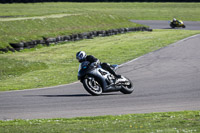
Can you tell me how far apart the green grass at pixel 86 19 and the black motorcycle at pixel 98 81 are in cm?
1493

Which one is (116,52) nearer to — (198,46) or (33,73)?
(198,46)

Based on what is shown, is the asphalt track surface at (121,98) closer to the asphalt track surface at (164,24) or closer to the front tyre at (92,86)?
the front tyre at (92,86)

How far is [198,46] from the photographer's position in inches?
1086

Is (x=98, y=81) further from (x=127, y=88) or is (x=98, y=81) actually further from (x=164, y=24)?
(x=164, y=24)

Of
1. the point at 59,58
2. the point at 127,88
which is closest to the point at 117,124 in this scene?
the point at 127,88

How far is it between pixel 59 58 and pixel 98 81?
11911 millimetres

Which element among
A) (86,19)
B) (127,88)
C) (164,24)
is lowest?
(127,88)

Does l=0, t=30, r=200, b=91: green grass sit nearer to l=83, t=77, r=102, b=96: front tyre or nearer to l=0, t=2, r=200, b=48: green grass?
l=0, t=2, r=200, b=48: green grass

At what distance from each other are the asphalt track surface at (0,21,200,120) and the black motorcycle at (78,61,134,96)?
0.75ft

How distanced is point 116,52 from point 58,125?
17.6 m

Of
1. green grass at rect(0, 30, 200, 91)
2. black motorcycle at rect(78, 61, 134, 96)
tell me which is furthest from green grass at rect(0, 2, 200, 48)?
black motorcycle at rect(78, 61, 134, 96)

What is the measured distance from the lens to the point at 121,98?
1343 centimetres

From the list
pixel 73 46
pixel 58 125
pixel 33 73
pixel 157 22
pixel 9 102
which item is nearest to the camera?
pixel 58 125

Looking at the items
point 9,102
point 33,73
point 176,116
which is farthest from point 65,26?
point 176,116
